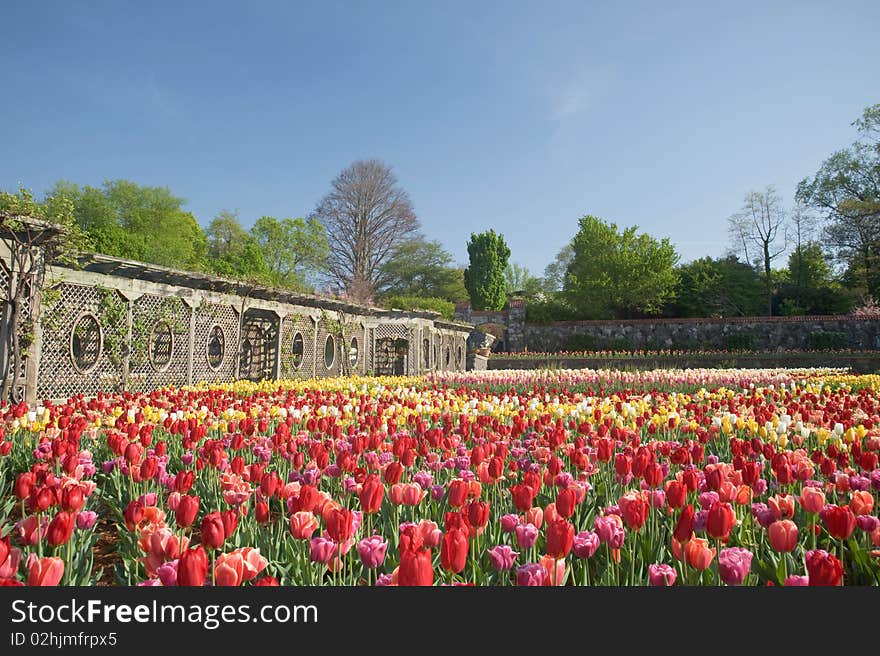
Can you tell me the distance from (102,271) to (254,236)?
Result: 112 ft

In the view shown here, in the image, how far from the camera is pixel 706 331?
32656 millimetres

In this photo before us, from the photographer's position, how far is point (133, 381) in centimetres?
1145

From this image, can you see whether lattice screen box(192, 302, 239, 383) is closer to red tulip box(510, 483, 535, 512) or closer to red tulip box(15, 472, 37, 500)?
red tulip box(15, 472, 37, 500)

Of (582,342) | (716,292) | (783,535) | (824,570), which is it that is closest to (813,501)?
(783,535)

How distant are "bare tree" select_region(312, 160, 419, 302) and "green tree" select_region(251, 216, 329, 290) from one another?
2279mm

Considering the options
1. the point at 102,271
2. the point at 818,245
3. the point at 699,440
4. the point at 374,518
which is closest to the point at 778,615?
the point at 374,518

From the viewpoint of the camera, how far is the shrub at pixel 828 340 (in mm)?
28922

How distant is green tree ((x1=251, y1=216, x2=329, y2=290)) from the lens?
40500 mm

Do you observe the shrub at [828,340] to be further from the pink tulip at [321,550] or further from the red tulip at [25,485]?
the red tulip at [25,485]

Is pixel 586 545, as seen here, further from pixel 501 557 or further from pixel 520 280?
pixel 520 280

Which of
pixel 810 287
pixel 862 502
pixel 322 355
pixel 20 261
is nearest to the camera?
pixel 862 502

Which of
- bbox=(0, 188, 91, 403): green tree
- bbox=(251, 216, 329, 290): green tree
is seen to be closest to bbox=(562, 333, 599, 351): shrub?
bbox=(251, 216, 329, 290): green tree

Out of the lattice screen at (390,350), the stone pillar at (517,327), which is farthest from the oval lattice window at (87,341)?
the stone pillar at (517,327)

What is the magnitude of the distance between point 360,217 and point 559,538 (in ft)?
142
